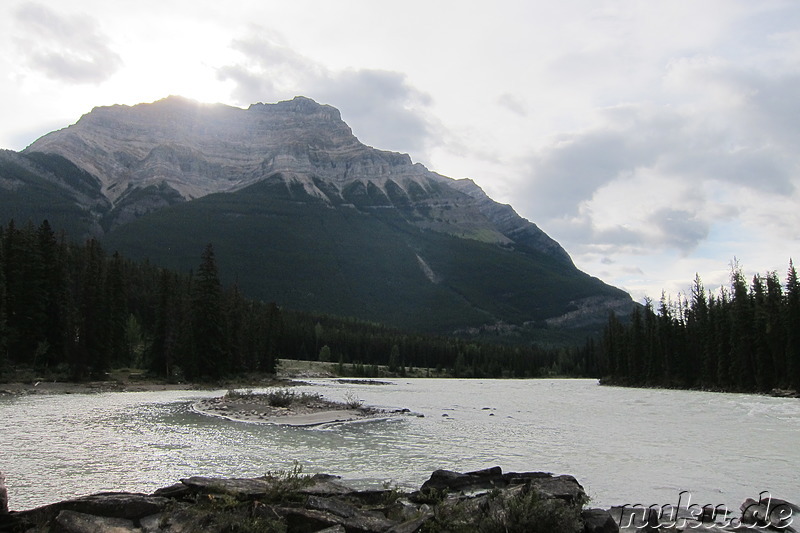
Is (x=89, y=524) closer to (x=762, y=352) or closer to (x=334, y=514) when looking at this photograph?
(x=334, y=514)

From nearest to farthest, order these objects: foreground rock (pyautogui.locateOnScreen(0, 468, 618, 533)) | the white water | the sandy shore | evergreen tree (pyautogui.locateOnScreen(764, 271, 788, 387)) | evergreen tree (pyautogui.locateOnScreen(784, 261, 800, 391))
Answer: foreground rock (pyautogui.locateOnScreen(0, 468, 618, 533))
the white water
the sandy shore
evergreen tree (pyautogui.locateOnScreen(784, 261, 800, 391))
evergreen tree (pyautogui.locateOnScreen(764, 271, 788, 387))

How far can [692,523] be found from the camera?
46.5 ft

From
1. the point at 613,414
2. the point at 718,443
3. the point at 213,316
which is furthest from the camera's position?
the point at 213,316

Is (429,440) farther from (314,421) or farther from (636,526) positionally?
(636,526)

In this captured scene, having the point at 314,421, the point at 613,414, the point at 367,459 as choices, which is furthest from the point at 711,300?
the point at 367,459

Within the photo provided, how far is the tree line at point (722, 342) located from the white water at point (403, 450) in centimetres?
4290

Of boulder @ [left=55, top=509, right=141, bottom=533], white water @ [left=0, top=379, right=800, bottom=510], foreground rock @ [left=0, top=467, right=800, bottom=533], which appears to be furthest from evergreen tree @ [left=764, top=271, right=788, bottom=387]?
boulder @ [left=55, top=509, right=141, bottom=533]

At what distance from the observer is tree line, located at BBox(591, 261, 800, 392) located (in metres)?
80.3

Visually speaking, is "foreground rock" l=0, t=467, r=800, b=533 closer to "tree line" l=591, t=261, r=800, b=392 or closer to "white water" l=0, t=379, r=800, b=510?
"white water" l=0, t=379, r=800, b=510

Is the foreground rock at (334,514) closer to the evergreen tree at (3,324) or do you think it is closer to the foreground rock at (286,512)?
the foreground rock at (286,512)

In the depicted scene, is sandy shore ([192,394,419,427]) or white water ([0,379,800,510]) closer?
white water ([0,379,800,510])

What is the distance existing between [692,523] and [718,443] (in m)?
19.9

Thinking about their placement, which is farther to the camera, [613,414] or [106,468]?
[613,414]

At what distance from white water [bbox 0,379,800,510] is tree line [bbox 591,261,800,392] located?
141 ft
